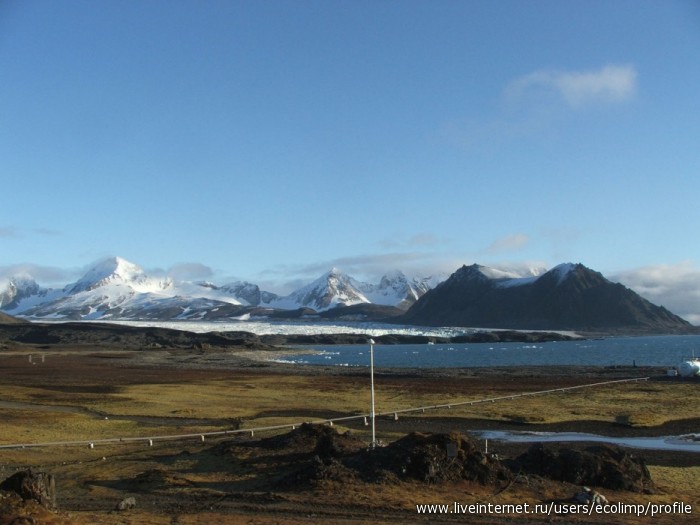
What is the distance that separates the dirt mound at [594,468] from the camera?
19109 mm

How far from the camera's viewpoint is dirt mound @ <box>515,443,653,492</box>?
19.1 m

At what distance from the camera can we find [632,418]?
37.9 m

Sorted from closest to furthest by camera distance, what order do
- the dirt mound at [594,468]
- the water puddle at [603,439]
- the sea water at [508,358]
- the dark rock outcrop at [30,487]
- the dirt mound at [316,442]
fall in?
the dark rock outcrop at [30,487]
the dirt mound at [594,468]
the dirt mound at [316,442]
the water puddle at [603,439]
the sea water at [508,358]

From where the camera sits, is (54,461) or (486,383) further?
(486,383)

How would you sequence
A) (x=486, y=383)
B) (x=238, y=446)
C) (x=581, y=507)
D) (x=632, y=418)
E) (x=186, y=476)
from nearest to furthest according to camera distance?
(x=581, y=507) < (x=186, y=476) < (x=238, y=446) < (x=632, y=418) < (x=486, y=383)

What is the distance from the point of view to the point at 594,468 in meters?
19.4

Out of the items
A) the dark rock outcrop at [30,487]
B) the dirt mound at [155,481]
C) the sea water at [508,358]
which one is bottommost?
the sea water at [508,358]

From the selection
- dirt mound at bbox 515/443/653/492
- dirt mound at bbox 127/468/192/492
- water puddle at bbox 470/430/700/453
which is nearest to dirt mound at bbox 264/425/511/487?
dirt mound at bbox 515/443/653/492

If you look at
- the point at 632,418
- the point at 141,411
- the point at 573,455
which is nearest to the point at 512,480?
the point at 573,455

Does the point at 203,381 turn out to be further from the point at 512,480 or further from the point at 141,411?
the point at 512,480

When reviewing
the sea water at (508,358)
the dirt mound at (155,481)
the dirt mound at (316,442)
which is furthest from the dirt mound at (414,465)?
the sea water at (508,358)

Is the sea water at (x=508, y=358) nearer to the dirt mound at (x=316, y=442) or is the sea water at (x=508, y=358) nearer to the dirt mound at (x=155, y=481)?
the dirt mound at (x=316, y=442)

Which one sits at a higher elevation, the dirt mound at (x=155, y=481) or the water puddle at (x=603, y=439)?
the dirt mound at (x=155, y=481)

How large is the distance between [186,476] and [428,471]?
7.64m
